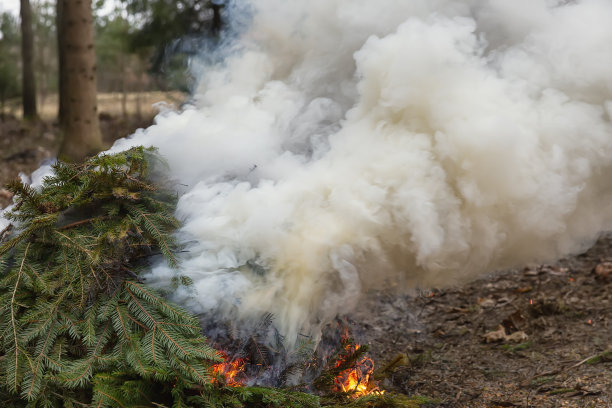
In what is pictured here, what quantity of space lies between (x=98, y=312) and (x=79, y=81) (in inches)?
199

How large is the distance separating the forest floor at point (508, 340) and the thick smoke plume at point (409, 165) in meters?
0.77

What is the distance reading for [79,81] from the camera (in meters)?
6.53

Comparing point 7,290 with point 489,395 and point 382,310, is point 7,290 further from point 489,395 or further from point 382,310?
point 382,310

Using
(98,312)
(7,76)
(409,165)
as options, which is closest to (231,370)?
(98,312)

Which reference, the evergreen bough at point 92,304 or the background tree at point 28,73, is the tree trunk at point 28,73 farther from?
the evergreen bough at point 92,304

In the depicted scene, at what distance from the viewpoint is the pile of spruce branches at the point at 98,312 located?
210 cm

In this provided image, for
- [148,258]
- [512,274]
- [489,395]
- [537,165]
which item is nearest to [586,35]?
[537,165]

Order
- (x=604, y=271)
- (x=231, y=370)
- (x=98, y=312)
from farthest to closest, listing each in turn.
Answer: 1. (x=604, y=271)
2. (x=231, y=370)
3. (x=98, y=312)

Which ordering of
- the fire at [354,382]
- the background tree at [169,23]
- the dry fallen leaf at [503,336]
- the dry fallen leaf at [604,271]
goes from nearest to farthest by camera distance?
the fire at [354,382]
the dry fallen leaf at [503,336]
the dry fallen leaf at [604,271]
the background tree at [169,23]

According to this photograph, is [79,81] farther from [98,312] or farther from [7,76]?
[7,76]

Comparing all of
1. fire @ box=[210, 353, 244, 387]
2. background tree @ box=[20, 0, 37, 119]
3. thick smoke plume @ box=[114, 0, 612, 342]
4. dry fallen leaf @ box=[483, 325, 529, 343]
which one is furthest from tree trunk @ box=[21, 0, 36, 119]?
fire @ box=[210, 353, 244, 387]

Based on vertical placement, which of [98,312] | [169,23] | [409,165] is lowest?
[98,312]

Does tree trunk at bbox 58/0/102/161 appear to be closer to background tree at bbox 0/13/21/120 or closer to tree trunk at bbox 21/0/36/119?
tree trunk at bbox 21/0/36/119

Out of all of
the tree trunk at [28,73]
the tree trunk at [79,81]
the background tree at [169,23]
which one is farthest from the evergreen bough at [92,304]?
the tree trunk at [28,73]
